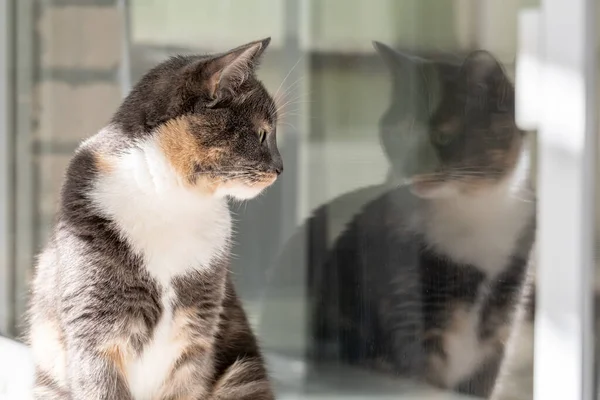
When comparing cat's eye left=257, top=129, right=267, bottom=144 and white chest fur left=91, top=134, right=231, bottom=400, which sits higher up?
cat's eye left=257, top=129, right=267, bottom=144

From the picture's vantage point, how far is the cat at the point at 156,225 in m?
1.23

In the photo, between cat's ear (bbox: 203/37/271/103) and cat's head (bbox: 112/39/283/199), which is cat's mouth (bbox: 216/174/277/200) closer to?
cat's head (bbox: 112/39/283/199)

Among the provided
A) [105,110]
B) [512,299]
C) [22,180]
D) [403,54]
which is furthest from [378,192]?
[22,180]

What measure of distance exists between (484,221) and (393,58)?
38 cm

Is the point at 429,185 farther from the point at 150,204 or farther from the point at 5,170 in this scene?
the point at 5,170

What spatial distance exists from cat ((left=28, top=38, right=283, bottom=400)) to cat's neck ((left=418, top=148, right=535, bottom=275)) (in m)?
0.39

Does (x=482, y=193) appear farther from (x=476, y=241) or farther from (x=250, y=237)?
(x=250, y=237)

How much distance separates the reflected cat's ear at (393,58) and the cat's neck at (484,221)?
0.86 ft

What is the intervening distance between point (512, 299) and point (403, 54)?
51cm

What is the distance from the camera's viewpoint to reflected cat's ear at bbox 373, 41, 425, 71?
1598 mm

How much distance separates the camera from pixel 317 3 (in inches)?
72.7

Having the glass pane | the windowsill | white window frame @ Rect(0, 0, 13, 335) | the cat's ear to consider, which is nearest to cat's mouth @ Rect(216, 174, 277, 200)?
the cat's ear

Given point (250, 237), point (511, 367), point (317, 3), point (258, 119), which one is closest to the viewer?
point (258, 119)

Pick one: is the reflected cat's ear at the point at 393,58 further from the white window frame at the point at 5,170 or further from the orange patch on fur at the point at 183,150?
the white window frame at the point at 5,170
